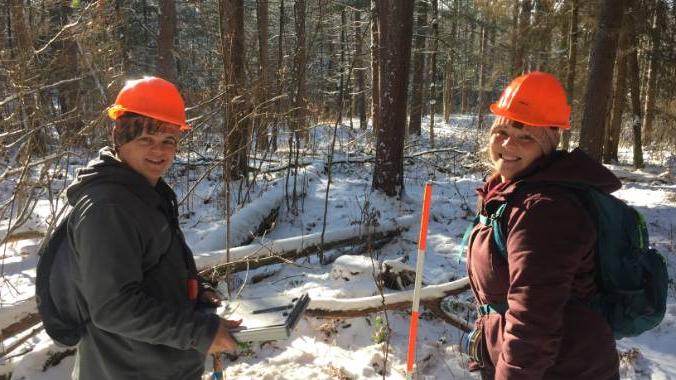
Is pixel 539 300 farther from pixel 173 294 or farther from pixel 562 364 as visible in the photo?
pixel 173 294

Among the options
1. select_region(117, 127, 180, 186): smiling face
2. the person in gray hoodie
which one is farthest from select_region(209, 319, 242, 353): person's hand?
select_region(117, 127, 180, 186): smiling face

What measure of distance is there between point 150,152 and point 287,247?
3.80 meters

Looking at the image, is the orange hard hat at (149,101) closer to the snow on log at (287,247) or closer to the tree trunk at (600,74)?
the snow on log at (287,247)

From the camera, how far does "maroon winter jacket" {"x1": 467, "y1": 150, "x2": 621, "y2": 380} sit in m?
1.52

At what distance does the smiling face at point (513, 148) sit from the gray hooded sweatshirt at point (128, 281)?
127 cm

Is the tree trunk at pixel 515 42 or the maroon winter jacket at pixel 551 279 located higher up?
the tree trunk at pixel 515 42

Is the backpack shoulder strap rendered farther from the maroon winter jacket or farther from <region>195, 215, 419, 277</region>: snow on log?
<region>195, 215, 419, 277</region>: snow on log

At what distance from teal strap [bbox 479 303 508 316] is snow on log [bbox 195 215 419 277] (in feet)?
8.97

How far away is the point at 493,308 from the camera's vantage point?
1.84 meters

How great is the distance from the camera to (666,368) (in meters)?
3.61

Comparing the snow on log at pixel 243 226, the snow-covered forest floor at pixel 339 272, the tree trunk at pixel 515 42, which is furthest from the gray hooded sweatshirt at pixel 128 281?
the tree trunk at pixel 515 42

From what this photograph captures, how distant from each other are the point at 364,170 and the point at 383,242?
4.49 metres

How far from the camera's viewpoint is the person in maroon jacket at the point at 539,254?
1.53 meters

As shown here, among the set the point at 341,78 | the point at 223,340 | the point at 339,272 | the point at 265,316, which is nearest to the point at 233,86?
the point at 339,272
